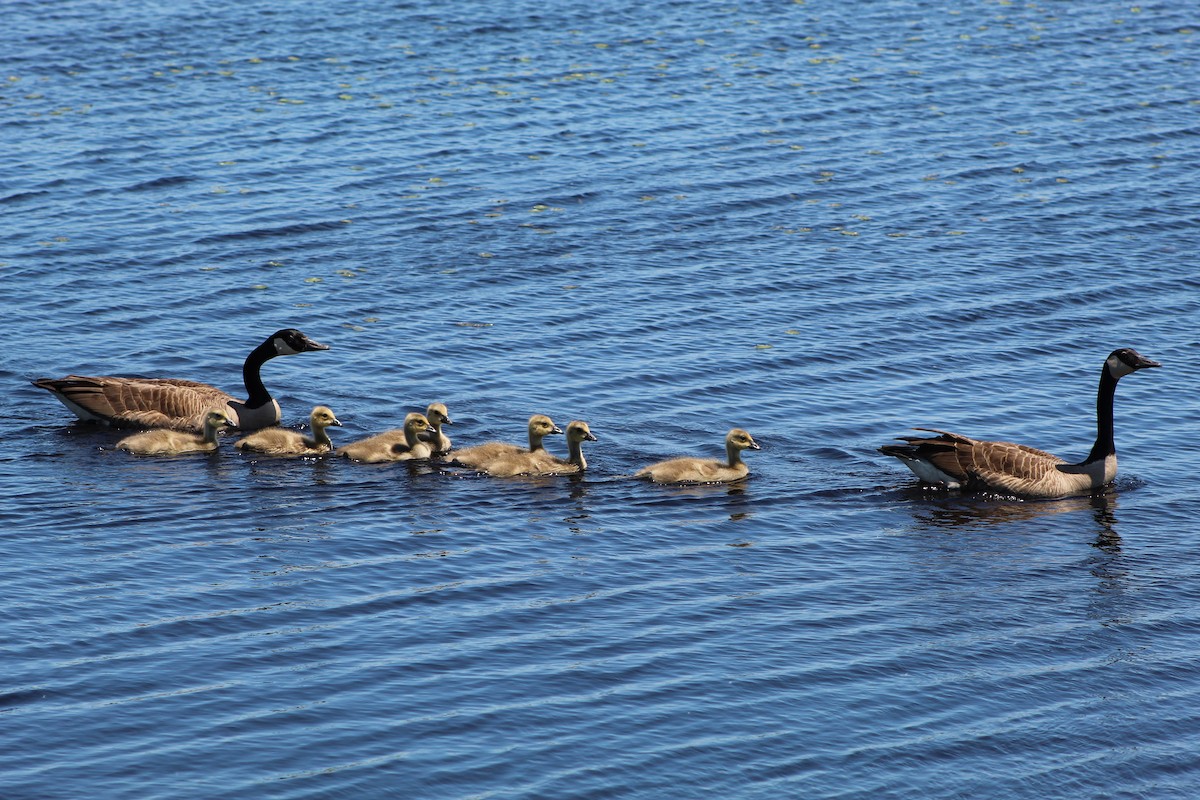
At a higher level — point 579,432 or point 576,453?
point 579,432

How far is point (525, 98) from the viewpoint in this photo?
117 ft

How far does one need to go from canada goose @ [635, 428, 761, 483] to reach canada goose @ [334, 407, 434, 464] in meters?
2.53

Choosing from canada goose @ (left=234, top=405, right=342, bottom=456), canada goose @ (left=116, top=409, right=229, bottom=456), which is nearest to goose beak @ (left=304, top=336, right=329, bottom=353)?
canada goose @ (left=234, top=405, right=342, bottom=456)

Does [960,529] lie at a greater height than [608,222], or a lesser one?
lesser

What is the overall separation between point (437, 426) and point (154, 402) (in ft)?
11.8

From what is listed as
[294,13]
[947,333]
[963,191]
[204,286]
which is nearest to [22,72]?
[294,13]

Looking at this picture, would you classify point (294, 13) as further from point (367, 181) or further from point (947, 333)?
point (947, 333)

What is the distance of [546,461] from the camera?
774 inches

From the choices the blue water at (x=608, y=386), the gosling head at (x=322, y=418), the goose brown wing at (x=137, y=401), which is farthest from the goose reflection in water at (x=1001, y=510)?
the goose brown wing at (x=137, y=401)

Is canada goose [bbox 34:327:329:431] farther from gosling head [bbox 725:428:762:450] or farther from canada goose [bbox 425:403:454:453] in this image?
gosling head [bbox 725:428:762:450]

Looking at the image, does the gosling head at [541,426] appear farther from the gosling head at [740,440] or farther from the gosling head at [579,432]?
the gosling head at [740,440]

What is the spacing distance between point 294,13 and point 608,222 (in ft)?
57.0

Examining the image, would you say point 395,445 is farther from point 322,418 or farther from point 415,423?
point 322,418

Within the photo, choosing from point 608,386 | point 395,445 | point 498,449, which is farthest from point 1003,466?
point 395,445
